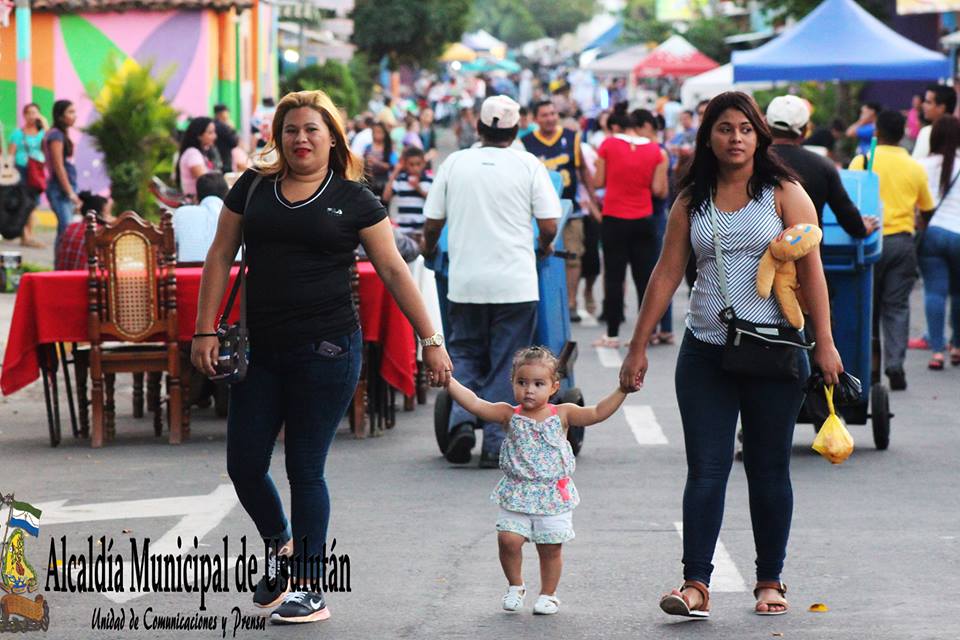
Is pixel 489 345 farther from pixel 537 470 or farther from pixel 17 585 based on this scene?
pixel 17 585

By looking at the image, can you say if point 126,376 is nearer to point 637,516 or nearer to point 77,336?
point 77,336

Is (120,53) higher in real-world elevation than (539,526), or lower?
higher

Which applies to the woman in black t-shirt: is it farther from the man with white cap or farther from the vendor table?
the vendor table

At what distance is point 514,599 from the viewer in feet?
20.7

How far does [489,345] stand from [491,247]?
0.55 meters

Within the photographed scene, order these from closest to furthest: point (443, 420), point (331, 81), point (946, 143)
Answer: point (443, 420) → point (946, 143) → point (331, 81)

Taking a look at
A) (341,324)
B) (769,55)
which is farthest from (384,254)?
(769,55)

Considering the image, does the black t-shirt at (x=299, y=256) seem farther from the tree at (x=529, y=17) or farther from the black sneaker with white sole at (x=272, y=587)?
the tree at (x=529, y=17)

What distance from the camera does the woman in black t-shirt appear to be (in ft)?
19.8

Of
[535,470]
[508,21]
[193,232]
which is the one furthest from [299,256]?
[508,21]

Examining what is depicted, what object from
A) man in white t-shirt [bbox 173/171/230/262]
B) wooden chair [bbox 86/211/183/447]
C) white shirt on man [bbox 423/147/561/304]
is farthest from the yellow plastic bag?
man in white t-shirt [bbox 173/171/230/262]

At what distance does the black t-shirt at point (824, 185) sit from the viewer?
9141mm

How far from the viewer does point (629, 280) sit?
23703 mm

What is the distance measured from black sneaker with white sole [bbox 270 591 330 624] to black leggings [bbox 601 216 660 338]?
9.33 metres
